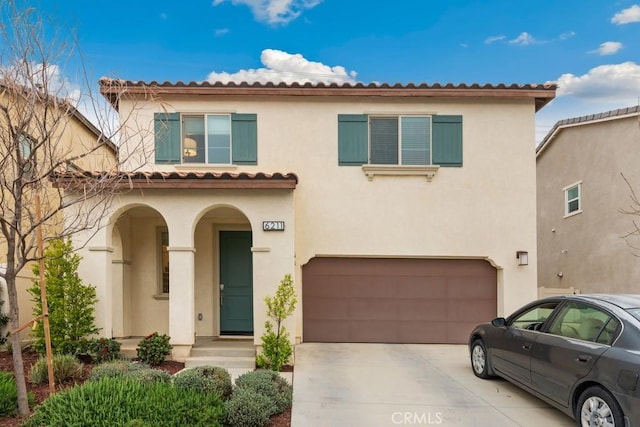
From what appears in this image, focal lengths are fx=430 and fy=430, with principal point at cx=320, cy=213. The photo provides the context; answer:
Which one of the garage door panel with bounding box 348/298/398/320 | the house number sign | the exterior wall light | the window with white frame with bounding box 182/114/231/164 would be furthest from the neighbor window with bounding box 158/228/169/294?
the exterior wall light

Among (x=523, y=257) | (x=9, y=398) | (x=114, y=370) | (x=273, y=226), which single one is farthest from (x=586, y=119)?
(x=9, y=398)

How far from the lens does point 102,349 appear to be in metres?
7.37

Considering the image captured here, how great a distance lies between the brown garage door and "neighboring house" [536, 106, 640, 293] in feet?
14.0

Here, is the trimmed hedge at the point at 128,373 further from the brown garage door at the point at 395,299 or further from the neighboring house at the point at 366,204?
the brown garage door at the point at 395,299

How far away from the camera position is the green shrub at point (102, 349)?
23.9 feet

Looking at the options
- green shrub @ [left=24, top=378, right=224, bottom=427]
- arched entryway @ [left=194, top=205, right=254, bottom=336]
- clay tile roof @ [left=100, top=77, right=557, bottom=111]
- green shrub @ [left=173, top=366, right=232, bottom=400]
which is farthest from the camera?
clay tile roof @ [left=100, top=77, right=557, bottom=111]

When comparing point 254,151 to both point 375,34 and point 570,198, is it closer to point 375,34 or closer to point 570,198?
point 375,34

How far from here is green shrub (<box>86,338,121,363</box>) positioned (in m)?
7.28

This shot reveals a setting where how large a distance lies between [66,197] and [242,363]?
14.3ft

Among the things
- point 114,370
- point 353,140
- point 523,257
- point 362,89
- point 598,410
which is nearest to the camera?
point 598,410

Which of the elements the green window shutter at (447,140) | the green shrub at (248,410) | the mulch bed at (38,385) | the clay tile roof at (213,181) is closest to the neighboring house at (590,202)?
the green window shutter at (447,140)

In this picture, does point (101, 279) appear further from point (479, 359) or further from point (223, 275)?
point (479, 359)

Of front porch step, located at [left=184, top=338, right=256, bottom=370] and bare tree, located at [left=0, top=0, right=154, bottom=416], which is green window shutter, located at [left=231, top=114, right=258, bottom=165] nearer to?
front porch step, located at [left=184, top=338, right=256, bottom=370]

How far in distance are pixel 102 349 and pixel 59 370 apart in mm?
1166
